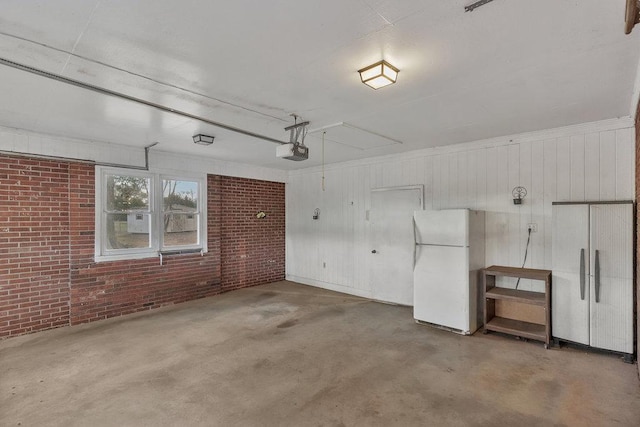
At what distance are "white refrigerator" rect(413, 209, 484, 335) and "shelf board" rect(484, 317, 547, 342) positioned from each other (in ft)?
0.77

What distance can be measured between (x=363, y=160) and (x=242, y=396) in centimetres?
454

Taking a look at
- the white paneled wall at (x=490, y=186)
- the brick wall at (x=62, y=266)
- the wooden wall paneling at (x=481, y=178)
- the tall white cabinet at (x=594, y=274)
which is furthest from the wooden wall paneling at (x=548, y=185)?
the brick wall at (x=62, y=266)

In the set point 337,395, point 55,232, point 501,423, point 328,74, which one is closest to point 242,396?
point 337,395

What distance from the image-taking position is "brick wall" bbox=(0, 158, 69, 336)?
4.05 meters

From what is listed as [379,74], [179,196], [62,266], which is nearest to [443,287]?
[379,74]

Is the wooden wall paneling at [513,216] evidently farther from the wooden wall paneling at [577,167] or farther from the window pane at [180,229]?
the window pane at [180,229]

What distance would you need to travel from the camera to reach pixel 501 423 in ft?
7.64

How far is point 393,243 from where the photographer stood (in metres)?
5.61

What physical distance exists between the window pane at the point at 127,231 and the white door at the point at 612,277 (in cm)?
628

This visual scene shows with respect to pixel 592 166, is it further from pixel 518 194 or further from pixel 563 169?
pixel 518 194

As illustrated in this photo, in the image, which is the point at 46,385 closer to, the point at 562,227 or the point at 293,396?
the point at 293,396

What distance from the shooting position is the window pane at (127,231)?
4906 millimetres

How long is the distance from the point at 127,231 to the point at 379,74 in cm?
472

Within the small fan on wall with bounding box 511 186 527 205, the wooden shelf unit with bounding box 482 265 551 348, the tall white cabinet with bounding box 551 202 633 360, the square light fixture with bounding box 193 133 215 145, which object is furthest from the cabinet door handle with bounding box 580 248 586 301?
the square light fixture with bounding box 193 133 215 145
